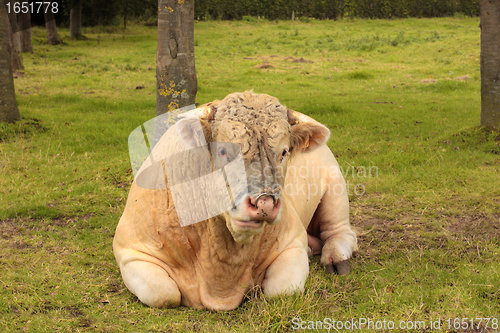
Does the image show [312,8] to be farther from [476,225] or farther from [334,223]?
[334,223]

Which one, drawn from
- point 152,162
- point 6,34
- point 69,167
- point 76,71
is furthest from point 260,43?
point 152,162

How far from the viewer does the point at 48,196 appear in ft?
21.0

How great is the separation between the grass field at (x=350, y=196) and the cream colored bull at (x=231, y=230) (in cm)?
18

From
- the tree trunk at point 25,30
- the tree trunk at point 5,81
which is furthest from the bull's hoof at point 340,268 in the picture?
the tree trunk at point 25,30

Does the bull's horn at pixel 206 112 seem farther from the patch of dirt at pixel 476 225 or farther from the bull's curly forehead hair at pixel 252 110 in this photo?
the patch of dirt at pixel 476 225

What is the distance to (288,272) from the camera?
4.18 metres

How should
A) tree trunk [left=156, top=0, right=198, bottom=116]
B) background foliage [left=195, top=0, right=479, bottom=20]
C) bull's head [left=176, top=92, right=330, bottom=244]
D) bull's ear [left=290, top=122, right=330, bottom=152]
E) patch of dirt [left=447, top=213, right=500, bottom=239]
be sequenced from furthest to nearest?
background foliage [left=195, top=0, right=479, bottom=20], tree trunk [left=156, top=0, right=198, bottom=116], patch of dirt [left=447, top=213, right=500, bottom=239], bull's ear [left=290, top=122, right=330, bottom=152], bull's head [left=176, top=92, right=330, bottom=244]

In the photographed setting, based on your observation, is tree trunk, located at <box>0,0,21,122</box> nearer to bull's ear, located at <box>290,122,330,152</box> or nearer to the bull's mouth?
bull's ear, located at <box>290,122,330,152</box>

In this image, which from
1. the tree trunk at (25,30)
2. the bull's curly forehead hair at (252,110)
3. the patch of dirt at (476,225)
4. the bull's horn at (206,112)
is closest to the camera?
the bull's curly forehead hair at (252,110)

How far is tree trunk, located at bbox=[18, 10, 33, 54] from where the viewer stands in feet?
66.2

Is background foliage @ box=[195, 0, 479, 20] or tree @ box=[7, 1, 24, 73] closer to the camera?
tree @ box=[7, 1, 24, 73]

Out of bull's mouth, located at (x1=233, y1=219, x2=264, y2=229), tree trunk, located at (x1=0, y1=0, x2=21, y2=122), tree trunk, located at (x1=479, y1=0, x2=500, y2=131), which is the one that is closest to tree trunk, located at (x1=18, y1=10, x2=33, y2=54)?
tree trunk, located at (x1=0, y1=0, x2=21, y2=122)

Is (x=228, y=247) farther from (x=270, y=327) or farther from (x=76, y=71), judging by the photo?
(x=76, y=71)

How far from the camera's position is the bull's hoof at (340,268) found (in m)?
4.71
